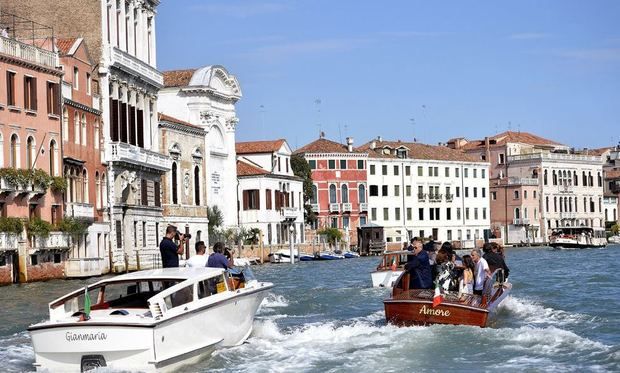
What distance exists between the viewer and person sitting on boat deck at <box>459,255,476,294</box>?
62.9ft

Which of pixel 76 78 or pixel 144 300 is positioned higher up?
pixel 76 78

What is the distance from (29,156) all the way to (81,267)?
3982 millimetres

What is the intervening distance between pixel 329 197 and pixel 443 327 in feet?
211

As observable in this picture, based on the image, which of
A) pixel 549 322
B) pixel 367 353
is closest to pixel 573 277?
pixel 549 322

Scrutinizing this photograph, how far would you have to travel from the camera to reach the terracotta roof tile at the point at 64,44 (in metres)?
42.8

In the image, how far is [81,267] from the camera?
3944cm

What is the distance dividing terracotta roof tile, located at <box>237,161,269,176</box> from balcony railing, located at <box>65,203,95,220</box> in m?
25.3

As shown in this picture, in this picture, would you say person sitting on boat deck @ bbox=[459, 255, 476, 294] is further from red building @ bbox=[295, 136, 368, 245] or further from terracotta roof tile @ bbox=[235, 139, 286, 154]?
red building @ bbox=[295, 136, 368, 245]

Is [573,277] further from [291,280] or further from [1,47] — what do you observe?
[1,47]

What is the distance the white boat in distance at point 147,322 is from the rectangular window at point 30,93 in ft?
70.9

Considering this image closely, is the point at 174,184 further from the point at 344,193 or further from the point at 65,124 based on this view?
the point at 344,193

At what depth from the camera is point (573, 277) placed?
35.1 meters

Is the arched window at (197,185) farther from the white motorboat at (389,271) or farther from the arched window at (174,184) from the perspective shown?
the white motorboat at (389,271)

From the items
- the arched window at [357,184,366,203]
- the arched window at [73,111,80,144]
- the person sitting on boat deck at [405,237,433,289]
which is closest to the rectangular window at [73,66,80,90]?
the arched window at [73,111,80,144]
